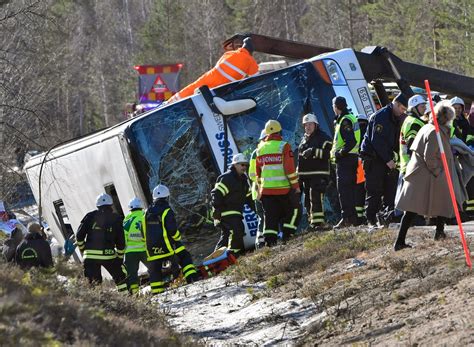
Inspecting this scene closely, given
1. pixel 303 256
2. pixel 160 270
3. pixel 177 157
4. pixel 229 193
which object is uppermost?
pixel 177 157

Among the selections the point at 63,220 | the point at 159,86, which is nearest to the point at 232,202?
the point at 63,220

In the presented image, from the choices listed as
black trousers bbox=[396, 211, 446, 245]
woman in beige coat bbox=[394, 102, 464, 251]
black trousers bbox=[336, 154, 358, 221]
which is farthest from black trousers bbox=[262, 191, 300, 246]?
woman in beige coat bbox=[394, 102, 464, 251]

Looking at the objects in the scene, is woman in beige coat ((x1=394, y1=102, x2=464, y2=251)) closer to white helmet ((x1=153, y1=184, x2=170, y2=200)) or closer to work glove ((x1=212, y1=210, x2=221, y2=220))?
white helmet ((x1=153, y1=184, x2=170, y2=200))

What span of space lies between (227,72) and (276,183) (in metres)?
2.37

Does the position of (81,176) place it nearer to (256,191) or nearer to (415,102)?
(256,191)

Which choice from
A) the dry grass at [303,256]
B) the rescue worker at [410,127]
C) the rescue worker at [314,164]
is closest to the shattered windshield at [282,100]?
the rescue worker at [314,164]

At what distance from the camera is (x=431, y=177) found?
10.9m

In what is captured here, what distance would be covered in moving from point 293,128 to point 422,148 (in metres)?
5.16

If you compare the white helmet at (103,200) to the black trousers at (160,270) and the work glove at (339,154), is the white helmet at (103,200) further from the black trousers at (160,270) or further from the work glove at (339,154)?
the work glove at (339,154)

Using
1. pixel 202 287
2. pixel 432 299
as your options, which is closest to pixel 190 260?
pixel 202 287

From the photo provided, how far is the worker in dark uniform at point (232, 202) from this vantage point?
15.2 meters

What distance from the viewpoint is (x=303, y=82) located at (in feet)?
51.9

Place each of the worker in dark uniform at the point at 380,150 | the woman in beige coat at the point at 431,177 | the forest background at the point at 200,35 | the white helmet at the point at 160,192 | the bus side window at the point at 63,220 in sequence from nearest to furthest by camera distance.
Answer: the woman in beige coat at the point at 431,177 → the worker in dark uniform at the point at 380,150 → the white helmet at the point at 160,192 → the bus side window at the point at 63,220 → the forest background at the point at 200,35

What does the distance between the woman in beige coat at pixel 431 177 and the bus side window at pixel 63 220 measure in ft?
26.2
